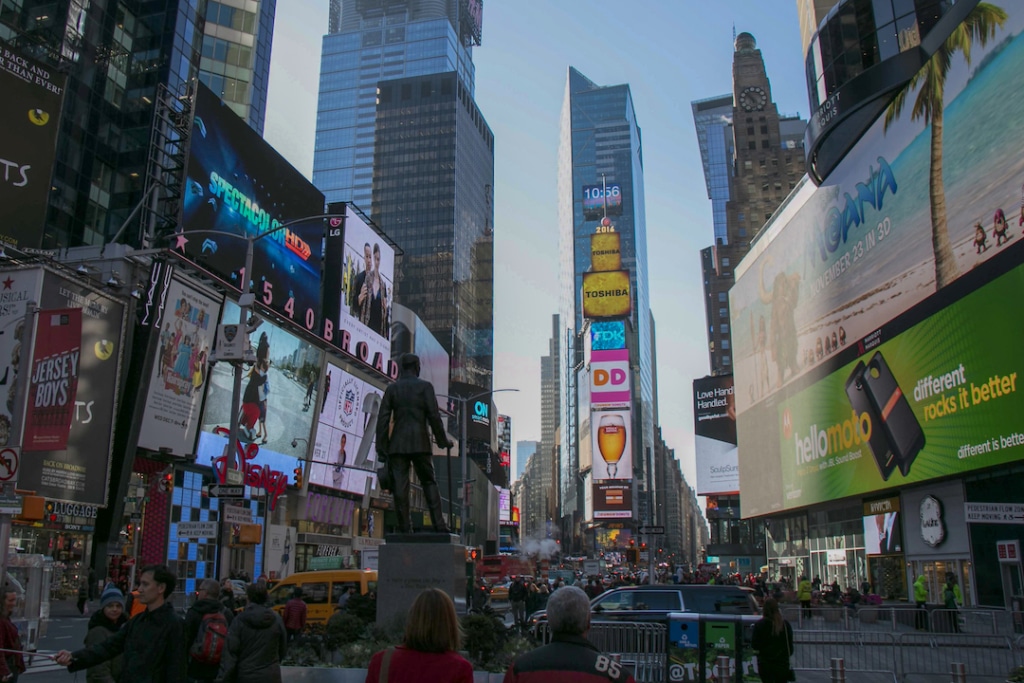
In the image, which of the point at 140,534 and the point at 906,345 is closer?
the point at 906,345

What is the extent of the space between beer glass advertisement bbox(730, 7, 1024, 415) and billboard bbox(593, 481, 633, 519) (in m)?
66.5

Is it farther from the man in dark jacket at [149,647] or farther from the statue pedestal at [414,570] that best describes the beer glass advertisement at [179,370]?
the man in dark jacket at [149,647]

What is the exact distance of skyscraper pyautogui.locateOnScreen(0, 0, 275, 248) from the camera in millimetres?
53750

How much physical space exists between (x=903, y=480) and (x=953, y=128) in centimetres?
1521

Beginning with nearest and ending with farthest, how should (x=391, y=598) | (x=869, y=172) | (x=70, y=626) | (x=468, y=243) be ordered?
1. (x=391, y=598)
2. (x=70, y=626)
3. (x=869, y=172)
4. (x=468, y=243)

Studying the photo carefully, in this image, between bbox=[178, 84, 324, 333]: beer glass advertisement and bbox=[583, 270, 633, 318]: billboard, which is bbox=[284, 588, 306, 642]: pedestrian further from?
bbox=[583, 270, 633, 318]: billboard

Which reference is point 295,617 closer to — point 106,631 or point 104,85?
point 106,631

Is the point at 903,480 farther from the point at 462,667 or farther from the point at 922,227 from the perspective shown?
the point at 462,667

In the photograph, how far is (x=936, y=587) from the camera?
38.0 metres

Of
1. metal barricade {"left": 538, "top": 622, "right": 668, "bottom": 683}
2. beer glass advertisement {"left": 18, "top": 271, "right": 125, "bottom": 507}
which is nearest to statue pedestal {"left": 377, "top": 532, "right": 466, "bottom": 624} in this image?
metal barricade {"left": 538, "top": 622, "right": 668, "bottom": 683}

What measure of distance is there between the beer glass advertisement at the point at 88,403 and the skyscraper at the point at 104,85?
16904 mm

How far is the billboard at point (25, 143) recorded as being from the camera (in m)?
26.0

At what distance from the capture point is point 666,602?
715 inches

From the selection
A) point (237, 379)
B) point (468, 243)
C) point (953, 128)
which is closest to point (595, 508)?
point (468, 243)
